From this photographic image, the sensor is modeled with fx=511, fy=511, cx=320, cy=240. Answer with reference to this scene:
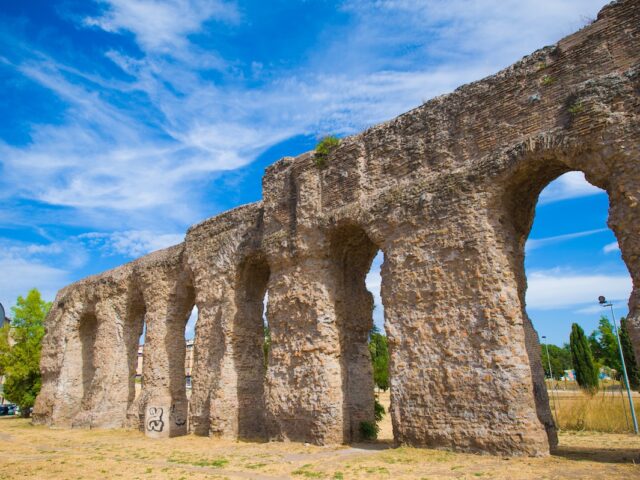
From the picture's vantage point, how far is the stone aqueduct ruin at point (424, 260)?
718 cm

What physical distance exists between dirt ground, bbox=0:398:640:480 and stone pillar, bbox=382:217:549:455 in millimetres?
369

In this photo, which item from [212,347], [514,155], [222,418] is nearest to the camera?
[514,155]

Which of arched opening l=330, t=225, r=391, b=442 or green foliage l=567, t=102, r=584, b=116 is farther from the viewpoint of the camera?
arched opening l=330, t=225, r=391, b=442

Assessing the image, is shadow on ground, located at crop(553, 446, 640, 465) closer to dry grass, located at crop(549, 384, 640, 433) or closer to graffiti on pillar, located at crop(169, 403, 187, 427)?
dry grass, located at crop(549, 384, 640, 433)

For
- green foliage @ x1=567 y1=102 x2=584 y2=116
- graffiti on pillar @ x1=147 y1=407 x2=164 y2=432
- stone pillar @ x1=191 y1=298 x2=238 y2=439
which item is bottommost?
graffiti on pillar @ x1=147 y1=407 x2=164 y2=432

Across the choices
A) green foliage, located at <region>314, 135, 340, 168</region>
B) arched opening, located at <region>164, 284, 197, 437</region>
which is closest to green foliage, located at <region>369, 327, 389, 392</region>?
arched opening, located at <region>164, 284, 197, 437</region>

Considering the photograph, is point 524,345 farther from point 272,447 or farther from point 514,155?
point 272,447

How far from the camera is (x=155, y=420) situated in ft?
43.0

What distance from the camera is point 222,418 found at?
11.2 metres

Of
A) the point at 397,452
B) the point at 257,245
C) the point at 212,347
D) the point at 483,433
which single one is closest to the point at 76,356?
the point at 212,347

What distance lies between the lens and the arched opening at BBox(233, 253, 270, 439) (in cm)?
1151

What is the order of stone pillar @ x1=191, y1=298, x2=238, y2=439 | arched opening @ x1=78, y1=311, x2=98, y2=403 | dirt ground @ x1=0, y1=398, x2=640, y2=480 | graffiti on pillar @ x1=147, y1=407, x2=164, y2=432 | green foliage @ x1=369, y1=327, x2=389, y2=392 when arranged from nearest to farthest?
dirt ground @ x1=0, y1=398, x2=640, y2=480 → stone pillar @ x1=191, y1=298, x2=238, y2=439 → graffiti on pillar @ x1=147, y1=407, x2=164, y2=432 → arched opening @ x1=78, y1=311, x2=98, y2=403 → green foliage @ x1=369, y1=327, x2=389, y2=392

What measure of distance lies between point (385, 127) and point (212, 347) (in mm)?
6566

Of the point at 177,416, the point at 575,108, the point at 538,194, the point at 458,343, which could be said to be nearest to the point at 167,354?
the point at 177,416
